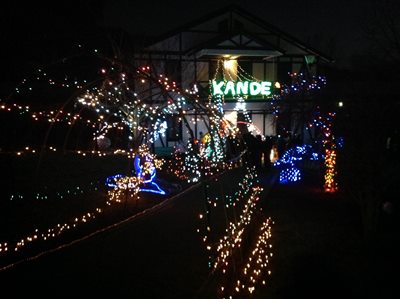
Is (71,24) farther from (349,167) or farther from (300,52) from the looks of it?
(300,52)

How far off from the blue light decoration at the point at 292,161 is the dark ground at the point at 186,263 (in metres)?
4.44

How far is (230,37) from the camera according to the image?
20.1m

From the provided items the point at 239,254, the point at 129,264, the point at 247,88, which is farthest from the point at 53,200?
the point at 247,88

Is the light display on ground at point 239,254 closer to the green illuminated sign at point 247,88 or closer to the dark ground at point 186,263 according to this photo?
the dark ground at point 186,263

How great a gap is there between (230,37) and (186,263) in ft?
55.0

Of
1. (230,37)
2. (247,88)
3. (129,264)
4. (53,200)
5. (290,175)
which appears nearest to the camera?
(129,264)

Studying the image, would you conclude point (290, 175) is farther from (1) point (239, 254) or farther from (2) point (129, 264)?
(2) point (129, 264)

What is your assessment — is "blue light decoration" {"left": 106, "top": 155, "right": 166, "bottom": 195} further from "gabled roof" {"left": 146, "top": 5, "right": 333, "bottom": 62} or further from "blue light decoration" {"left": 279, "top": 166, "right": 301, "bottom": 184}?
"gabled roof" {"left": 146, "top": 5, "right": 333, "bottom": 62}

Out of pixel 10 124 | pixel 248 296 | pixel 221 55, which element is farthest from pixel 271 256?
pixel 221 55

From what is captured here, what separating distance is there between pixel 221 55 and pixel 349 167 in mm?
14612

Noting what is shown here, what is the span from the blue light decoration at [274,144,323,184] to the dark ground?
4.44 metres

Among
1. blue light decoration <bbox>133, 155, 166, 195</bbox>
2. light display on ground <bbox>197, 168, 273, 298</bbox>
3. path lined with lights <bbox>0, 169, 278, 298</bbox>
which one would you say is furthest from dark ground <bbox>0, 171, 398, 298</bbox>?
blue light decoration <bbox>133, 155, 166, 195</bbox>

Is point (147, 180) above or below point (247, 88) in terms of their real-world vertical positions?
below

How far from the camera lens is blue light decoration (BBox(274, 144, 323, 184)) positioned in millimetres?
12562
